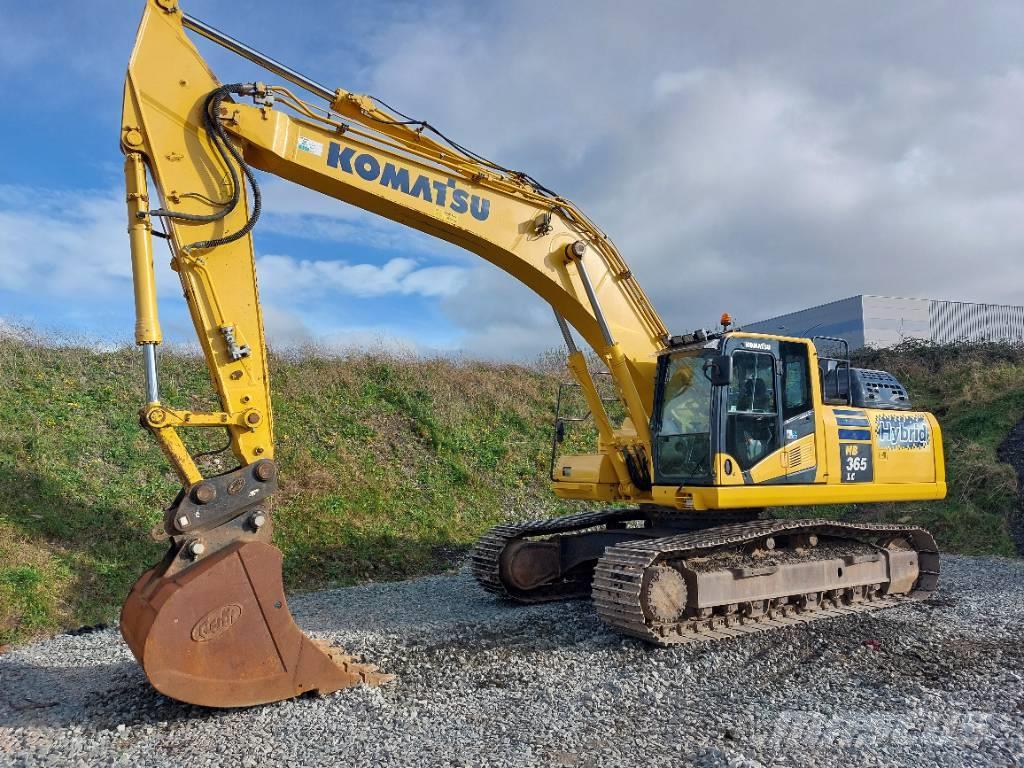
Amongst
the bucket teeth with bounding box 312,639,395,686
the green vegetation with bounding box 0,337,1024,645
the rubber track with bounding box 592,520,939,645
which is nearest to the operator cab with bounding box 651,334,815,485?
the rubber track with bounding box 592,520,939,645

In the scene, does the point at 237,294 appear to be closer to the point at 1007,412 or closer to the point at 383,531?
the point at 383,531

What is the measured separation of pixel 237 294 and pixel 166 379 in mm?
9808

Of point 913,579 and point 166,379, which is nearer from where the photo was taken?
point 913,579

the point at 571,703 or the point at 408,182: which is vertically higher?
the point at 408,182

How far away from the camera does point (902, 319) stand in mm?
29828

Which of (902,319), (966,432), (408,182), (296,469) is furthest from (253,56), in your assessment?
(902,319)

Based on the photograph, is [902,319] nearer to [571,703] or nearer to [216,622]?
[571,703]

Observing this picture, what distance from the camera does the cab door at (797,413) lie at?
24.5 feet

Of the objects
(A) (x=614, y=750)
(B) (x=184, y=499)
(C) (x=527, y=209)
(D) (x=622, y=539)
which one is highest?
(C) (x=527, y=209)

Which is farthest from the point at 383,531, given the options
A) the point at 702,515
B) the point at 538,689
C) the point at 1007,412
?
the point at 1007,412

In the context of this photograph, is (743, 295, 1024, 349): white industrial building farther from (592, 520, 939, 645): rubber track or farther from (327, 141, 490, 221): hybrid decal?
(327, 141, 490, 221): hybrid decal

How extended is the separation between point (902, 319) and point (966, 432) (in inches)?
590

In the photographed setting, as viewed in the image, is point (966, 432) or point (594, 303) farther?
point (966, 432)

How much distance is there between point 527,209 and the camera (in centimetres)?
729
